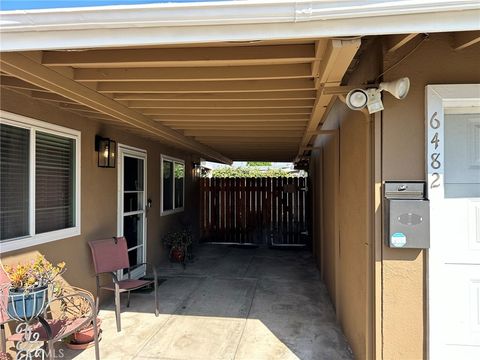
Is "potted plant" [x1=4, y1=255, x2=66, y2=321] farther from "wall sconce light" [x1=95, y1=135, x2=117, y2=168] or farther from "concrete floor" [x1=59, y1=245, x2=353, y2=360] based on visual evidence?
"wall sconce light" [x1=95, y1=135, x2=117, y2=168]

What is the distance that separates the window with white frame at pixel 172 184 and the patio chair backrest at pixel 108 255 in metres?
2.33

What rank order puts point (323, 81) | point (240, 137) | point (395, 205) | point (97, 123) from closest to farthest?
point (395, 205) → point (323, 81) → point (97, 123) → point (240, 137)

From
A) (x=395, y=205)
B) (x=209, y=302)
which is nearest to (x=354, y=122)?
(x=395, y=205)

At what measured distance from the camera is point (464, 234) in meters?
2.21

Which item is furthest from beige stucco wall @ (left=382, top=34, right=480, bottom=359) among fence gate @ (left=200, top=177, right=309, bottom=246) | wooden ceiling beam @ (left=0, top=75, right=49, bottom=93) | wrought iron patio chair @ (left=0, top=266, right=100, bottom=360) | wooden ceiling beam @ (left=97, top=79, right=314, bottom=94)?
fence gate @ (left=200, top=177, right=309, bottom=246)

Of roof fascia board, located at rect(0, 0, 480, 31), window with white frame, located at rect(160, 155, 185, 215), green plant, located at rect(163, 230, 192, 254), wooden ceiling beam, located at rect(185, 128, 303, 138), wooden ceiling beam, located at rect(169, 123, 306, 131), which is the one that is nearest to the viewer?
roof fascia board, located at rect(0, 0, 480, 31)

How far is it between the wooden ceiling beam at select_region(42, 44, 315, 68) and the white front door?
3.21 ft

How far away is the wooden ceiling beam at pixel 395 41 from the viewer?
6.38 feet

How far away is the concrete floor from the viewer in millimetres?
3004

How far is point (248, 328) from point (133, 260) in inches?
106

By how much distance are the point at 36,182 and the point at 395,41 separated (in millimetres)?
3315

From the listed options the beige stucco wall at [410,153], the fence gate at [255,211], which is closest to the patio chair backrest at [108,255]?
the beige stucco wall at [410,153]

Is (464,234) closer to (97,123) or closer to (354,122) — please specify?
(354,122)

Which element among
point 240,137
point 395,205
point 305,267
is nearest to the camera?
point 395,205
